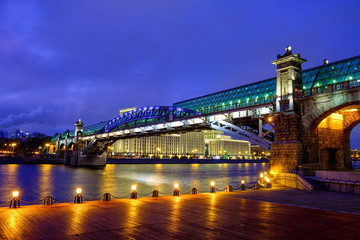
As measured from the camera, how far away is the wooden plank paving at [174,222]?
9164 mm

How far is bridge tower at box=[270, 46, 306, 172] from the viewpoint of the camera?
27.5 m

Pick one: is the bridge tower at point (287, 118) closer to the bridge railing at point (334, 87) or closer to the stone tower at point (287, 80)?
the stone tower at point (287, 80)

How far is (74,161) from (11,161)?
23756mm

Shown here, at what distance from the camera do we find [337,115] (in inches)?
1230

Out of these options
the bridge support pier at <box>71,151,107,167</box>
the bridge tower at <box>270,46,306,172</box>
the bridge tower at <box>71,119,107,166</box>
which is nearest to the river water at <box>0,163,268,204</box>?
the bridge tower at <box>270,46,306,172</box>

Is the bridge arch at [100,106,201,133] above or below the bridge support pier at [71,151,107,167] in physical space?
above

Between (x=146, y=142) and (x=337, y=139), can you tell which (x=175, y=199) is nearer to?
(x=337, y=139)

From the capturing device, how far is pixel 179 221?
440 inches

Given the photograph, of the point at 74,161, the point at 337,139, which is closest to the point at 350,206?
the point at 337,139

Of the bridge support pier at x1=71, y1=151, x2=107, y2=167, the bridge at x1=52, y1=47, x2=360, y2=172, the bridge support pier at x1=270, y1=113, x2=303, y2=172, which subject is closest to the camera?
the bridge at x1=52, y1=47, x2=360, y2=172

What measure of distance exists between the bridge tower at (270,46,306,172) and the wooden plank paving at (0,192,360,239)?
44.5 ft

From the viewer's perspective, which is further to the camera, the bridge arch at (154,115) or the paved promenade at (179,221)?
the bridge arch at (154,115)

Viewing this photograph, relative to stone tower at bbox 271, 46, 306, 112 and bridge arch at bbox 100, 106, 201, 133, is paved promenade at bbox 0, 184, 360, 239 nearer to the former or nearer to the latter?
stone tower at bbox 271, 46, 306, 112

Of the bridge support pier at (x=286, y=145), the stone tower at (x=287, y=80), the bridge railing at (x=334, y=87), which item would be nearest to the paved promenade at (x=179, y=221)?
the bridge support pier at (x=286, y=145)
